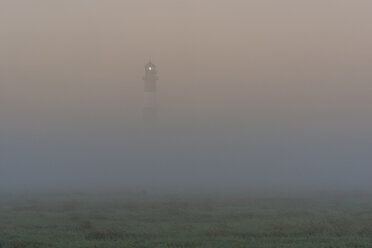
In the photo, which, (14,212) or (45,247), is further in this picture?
(14,212)

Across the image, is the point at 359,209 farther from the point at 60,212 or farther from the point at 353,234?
the point at 60,212

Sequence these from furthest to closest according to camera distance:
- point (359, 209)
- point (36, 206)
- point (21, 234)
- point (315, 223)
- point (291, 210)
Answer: point (36, 206), point (359, 209), point (291, 210), point (315, 223), point (21, 234)

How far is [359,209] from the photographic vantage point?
26719 millimetres

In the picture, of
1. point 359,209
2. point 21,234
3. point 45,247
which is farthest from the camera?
point 359,209

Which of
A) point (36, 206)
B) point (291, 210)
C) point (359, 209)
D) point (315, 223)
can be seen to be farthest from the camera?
point (36, 206)

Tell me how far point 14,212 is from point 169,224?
9105mm

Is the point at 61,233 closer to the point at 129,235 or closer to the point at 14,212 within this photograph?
the point at 129,235

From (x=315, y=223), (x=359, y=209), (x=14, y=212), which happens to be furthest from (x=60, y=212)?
(x=359, y=209)

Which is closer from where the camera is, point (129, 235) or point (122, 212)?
point (129, 235)

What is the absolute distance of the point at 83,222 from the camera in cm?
2080

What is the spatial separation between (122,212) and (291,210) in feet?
25.0

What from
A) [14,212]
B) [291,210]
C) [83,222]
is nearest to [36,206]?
Result: [14,212]

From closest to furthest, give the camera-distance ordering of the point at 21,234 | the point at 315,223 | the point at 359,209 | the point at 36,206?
the point at 21,234
the point at 315,223
the point at 359,209
the point at 36,206

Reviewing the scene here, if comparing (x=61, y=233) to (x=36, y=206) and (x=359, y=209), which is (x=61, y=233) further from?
(x=359, y=209)
